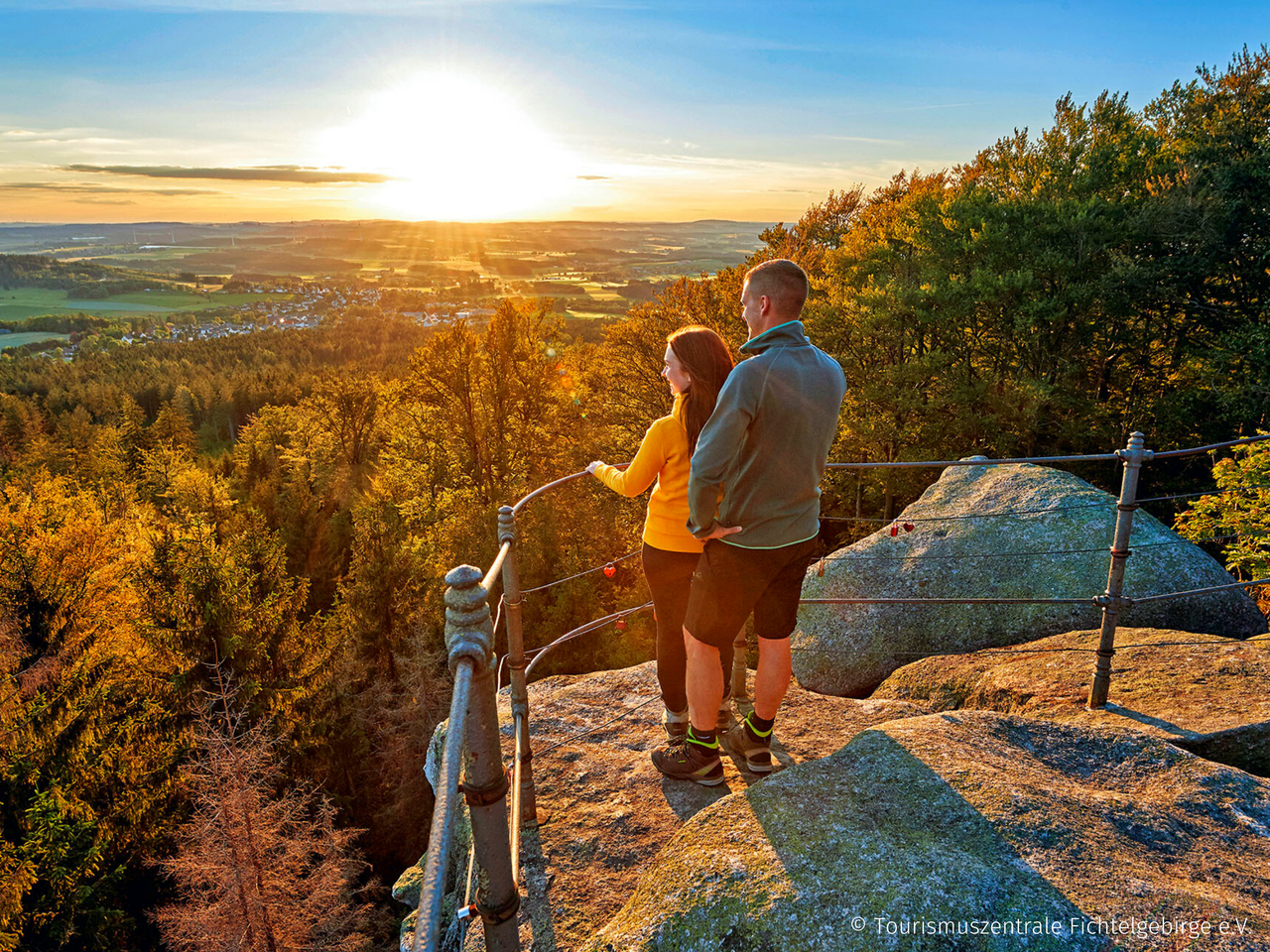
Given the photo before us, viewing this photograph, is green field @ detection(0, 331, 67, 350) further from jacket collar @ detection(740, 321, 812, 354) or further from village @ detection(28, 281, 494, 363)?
jacket collar @ detection(740, 321, 812, 354)

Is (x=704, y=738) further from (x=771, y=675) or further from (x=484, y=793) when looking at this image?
(x=484, y=793)

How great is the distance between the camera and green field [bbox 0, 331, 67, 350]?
116781mm

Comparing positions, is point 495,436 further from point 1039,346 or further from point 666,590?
point 666,590

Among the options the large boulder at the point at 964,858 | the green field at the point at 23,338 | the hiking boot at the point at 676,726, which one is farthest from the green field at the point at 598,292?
the green field at the point at 23,338

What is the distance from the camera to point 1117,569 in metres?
4.02

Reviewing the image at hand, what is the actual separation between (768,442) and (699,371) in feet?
1.61

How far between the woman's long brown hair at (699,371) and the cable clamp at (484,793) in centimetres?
172

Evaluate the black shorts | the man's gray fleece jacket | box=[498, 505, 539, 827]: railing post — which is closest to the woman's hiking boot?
the black shorts

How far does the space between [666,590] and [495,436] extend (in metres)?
22.0

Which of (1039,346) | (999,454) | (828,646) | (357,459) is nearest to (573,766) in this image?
(828,646)

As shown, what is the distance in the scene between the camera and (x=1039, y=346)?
1909cm

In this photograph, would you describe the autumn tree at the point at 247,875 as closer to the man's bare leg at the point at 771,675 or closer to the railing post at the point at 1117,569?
the man's bare leg at the point at 771,675

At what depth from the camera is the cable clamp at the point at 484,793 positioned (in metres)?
1.98

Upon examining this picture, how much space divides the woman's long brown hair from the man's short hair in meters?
0.32
